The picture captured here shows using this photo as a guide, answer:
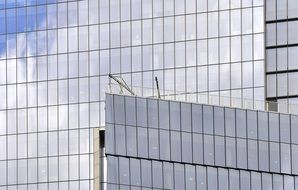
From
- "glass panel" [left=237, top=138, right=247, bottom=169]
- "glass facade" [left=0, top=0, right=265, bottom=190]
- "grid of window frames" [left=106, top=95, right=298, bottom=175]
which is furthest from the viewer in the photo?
"glass facade" [left=0, top=0, right=265, bottom=190]

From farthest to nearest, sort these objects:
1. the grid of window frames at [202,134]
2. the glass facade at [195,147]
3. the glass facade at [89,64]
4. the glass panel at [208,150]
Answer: the glass facade at [89,64]
the glass panel at [208,150]
the grid of window frames at [202,134]
the glass facade at [195,147]

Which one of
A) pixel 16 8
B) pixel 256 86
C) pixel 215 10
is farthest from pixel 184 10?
pixel 16 8

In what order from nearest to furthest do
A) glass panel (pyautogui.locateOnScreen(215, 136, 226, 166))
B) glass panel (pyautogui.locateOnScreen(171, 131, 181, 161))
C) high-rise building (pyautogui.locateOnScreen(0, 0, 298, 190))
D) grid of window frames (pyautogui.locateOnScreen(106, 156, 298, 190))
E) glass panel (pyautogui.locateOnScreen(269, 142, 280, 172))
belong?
1. grid of window frames (pyautogui.locateOnScreen(106, 156, 298, 190))
2. glass panel (pyautogui.locateOnScreen(171, 131, 181, 161))
3. glass panel (pyautogui.locateOnScreen(215, 136, 226, 166))
4. glass panel (pyautogui.locateOnScreen(269, 142, 280, 172))
5. high-rise building (pyautogui.locateOnScreen(0, 0, 298, 190))

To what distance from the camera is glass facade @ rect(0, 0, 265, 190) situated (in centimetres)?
13025

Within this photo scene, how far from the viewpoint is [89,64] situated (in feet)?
447

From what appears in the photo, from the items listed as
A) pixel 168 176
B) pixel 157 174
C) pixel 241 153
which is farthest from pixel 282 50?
pixel 157 174

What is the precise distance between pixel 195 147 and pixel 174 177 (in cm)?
359

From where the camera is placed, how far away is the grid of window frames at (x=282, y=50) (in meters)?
128

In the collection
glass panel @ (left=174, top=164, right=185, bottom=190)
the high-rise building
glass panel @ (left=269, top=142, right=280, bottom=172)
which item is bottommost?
glass panel @ (left=174, top=164, right=185, bottom=190)

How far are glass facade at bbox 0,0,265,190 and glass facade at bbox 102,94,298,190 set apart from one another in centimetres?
1026

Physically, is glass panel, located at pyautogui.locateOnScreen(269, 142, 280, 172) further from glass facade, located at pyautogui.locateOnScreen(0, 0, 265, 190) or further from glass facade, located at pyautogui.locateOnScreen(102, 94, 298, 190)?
glass facade, located at pyautogui.locateOnScreen(0, 0, 265, 190)

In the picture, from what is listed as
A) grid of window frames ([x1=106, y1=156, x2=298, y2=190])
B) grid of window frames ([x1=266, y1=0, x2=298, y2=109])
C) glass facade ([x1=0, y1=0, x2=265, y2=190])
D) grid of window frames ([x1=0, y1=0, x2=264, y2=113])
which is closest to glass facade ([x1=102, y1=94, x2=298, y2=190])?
grid of window frames ([x1=106, y1=156, x2=298, y2=190])

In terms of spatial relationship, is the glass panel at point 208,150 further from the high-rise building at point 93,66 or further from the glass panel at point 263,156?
the high-rise building at point 93,66

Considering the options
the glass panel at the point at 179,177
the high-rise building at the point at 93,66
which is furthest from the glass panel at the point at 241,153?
the high-rise building at the point at 93,66
